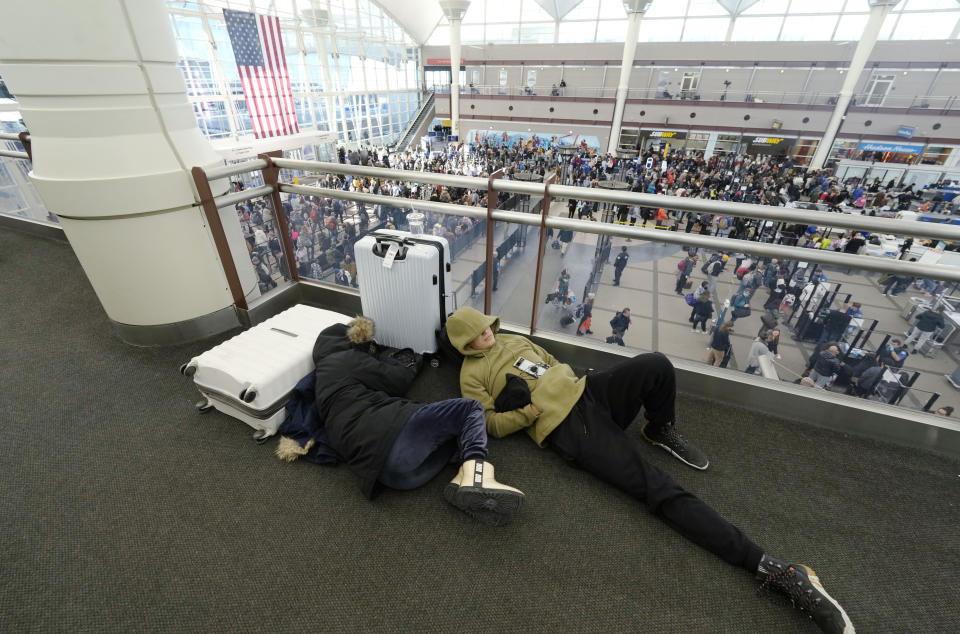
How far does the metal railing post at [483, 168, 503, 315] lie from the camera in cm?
245

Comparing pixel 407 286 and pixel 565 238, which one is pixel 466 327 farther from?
pixel 565 238

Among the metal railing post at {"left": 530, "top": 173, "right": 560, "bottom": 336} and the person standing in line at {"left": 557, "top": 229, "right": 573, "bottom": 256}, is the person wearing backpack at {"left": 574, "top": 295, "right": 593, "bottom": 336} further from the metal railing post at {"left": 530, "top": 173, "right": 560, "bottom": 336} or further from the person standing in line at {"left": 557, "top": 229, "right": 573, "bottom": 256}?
the person standing in line at {"left": 557, "top": 229, "right": 573, "bottom": 256}

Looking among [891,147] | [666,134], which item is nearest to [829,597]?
[666,134]

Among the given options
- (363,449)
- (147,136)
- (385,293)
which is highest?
(147,136)

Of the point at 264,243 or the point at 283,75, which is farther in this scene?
the point at 283,75

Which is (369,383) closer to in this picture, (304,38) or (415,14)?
(304,38)

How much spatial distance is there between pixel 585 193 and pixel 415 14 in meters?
30.2

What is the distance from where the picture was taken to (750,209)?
78.4 inches

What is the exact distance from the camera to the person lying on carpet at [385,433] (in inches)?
68.5

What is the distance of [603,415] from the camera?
6.85ft

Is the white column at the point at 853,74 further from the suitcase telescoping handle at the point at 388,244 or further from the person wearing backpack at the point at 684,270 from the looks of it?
the suitcase telescoping handle at the point at 388,244

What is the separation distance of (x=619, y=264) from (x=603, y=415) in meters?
1.05

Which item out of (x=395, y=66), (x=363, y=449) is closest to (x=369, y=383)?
(x=363, y=449)

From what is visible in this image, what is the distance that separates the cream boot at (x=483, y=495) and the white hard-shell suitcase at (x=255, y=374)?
1137 millimetres
